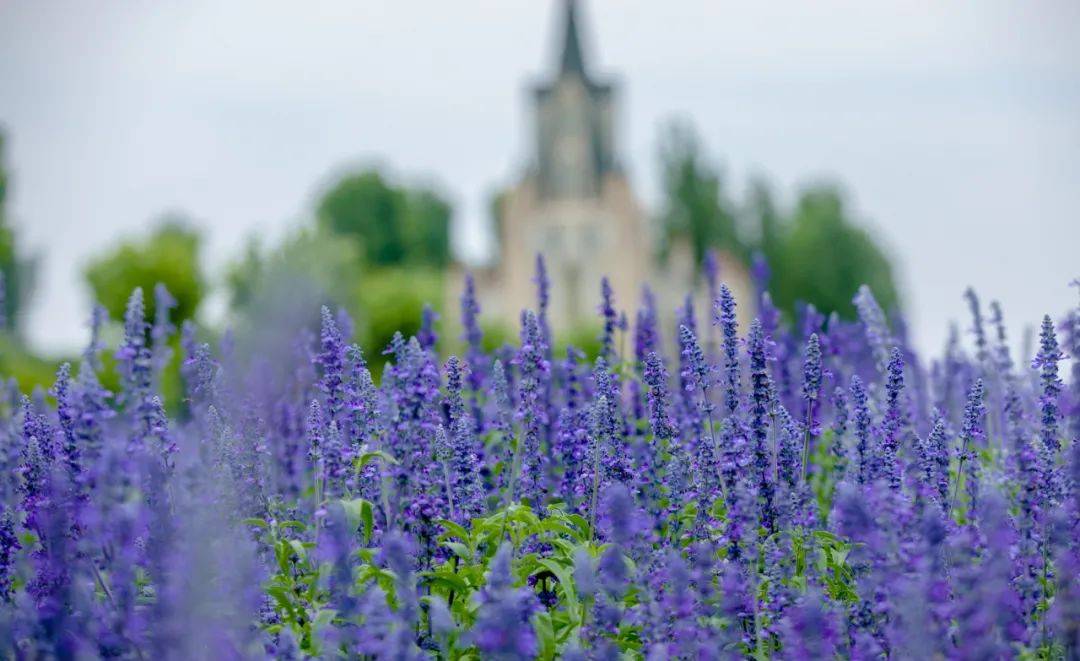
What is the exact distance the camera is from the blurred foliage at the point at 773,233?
6372cm

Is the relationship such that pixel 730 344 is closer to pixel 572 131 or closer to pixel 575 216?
pixel 575 216

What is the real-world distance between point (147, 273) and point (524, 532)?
164 ft

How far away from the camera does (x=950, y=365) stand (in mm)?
10000

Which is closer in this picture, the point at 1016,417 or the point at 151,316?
the point at 1016,417

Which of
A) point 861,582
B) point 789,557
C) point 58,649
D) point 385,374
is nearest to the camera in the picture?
point 58,649

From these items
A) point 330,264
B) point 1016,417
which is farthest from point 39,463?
point 330,264

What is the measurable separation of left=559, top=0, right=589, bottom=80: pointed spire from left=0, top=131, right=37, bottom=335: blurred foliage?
3814cm

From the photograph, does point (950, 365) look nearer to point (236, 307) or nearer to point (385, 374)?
point (385, 374)

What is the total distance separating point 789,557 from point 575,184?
74602mm

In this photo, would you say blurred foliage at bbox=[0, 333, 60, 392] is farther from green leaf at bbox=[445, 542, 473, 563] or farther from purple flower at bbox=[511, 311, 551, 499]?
green leaf at bbox=[445, 542, 473, 563]

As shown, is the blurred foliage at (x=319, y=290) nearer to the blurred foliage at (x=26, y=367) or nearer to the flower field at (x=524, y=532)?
the flower field at (x=524, y=532)

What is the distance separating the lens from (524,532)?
575 centimetres

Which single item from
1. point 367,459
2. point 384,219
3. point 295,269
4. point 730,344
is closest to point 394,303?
point 384,219

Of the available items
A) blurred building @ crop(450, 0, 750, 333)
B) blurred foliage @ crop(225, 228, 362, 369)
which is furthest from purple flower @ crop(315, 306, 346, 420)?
blurred building @ crop(450, 0, 750, 333)
